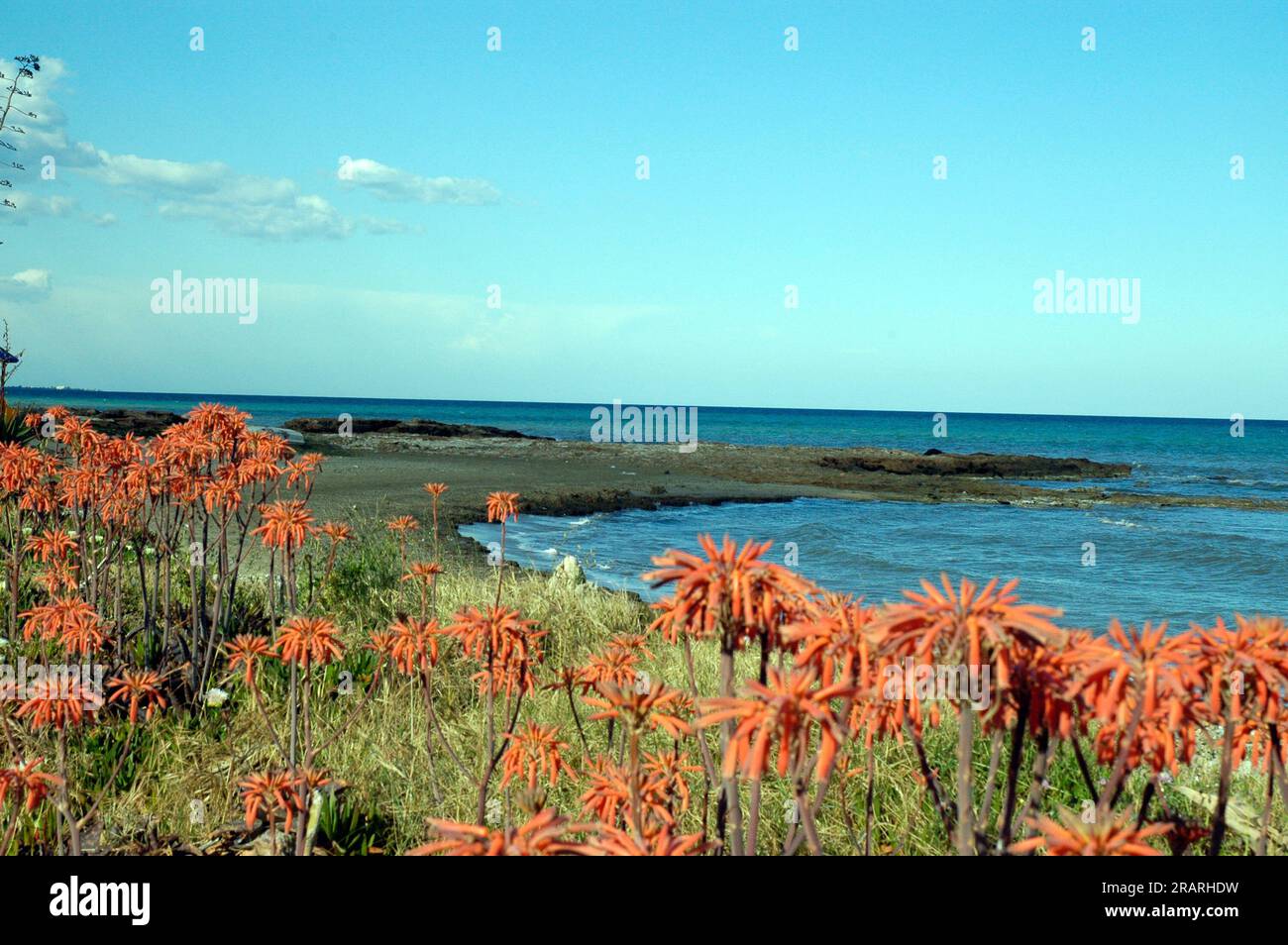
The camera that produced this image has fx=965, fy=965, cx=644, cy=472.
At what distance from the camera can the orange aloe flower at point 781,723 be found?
1543 millimetres

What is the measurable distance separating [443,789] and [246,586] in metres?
5.12

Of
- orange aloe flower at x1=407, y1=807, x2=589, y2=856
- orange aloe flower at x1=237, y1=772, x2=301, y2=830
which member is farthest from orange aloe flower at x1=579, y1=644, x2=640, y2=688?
orange aloe flower at x1=407, y1=807, x2=589, y2=856

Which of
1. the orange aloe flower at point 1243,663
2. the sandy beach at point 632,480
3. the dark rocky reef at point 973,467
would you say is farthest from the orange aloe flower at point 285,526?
the dark rocky reef at point 973,467

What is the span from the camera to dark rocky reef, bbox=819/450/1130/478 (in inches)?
1622

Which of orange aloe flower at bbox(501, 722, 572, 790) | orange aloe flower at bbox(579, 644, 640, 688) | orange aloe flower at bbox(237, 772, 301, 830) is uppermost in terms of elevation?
orange aloe flower at bbox(579, 644, 640, 688)

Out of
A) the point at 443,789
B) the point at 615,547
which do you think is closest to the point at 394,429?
the point at 615,547

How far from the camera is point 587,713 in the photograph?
619cm

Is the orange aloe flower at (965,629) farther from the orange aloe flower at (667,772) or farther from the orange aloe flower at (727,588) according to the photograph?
the orange aloe flower at (667,772)

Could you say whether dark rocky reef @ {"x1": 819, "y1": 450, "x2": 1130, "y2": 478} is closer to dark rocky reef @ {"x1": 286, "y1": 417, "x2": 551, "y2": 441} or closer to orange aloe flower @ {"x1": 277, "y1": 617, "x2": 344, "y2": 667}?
dark rocky reef @ {"x1": 286, "y1": 417, "x2": 551, "y2": 441}

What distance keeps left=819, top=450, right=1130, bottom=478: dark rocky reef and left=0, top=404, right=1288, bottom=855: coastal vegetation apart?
33.0 metres

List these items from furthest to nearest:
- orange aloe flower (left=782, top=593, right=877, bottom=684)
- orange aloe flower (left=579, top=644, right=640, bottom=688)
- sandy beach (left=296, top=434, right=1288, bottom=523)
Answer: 1. sandy beach (left=296, top=434, right=1288, bottom=523)
2. orange aloe flower (left=579, top=644, right=640, bottom=688)
3. orange aloe flower (left=782, top=593, right=877, bottom=684)
